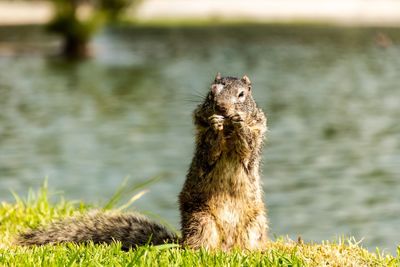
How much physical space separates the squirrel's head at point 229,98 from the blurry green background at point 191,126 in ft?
5.50

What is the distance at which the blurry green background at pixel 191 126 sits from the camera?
20.2 meters

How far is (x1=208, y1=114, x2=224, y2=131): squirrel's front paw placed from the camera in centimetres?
754

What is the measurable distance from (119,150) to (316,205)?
25.1 ft

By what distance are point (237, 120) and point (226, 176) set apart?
0.49 metres

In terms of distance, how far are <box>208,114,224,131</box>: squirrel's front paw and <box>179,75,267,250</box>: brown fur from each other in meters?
0.05

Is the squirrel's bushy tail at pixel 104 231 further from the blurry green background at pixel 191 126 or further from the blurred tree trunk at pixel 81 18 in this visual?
the blurred tree trunk at pixel 81 18

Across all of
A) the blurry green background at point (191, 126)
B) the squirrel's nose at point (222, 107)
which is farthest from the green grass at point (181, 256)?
the squirrel's nose at point (222, 107)

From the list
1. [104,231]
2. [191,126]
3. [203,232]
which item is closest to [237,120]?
[203,232]

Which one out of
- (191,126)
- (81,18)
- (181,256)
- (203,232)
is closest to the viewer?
(181,256)

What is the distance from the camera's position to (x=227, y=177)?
779cm

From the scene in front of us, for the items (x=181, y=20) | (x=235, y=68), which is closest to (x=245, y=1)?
(x=181, y=20)

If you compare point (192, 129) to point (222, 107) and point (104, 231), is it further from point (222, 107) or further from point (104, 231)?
point (104, 231)

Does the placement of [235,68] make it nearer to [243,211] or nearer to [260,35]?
[260,35]

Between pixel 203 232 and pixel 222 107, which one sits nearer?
pixel 222 107
